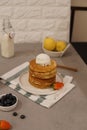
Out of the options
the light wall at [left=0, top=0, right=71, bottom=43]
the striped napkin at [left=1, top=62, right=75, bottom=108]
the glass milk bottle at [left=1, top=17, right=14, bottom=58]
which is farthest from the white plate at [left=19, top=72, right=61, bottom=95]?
the light wall at [left=0, top=0, right=71, bottom=43]

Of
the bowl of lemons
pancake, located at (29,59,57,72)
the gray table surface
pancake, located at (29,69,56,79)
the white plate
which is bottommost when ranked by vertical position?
the gray table surface

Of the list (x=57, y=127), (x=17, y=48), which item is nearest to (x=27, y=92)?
(x=57, y=127)

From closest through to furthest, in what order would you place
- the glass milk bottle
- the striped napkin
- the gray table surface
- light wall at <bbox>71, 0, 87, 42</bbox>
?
the gray table surface < the striped napkin < the glass milk bottle < light wall at <bbox>71, 0, 87, 42</bbox>

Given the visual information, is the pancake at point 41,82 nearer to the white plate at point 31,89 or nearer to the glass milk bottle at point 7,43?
the white plate at point 31,89

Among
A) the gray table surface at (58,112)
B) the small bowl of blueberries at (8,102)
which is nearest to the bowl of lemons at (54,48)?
the gray table surface at (58,112)

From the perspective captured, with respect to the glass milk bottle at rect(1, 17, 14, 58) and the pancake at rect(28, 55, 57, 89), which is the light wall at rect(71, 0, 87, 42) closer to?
the glass milk bottle at rect(1, 17, 14, 58)

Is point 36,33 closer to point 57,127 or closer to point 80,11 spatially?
point 80,11
